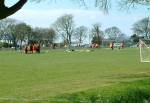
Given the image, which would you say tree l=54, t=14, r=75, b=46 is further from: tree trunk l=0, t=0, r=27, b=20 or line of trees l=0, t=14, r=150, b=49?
tree trunk l=0, t=0, r=27, b=20

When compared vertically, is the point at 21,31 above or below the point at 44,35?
above

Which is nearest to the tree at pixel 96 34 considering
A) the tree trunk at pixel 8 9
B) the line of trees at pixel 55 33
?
the line of trees at pixel 55 33

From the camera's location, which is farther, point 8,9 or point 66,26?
point 66,26

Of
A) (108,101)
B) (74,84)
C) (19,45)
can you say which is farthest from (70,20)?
(108,101)

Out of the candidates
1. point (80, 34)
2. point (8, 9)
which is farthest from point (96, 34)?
point (8, 9)

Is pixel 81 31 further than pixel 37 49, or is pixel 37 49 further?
pixel 81 31

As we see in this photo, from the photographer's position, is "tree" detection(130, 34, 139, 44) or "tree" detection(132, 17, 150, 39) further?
"tree" detection(130, 34, 139, 44)

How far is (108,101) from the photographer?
36.2 feet

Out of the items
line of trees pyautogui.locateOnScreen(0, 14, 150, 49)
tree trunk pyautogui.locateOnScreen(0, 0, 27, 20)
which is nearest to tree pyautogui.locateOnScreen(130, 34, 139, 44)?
line of trees pyautogui.locateOnScreen(0, 14, 150, 49)

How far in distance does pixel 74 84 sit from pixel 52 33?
123m

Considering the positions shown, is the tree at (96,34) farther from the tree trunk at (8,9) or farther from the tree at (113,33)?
the tree trunk at (8,9)

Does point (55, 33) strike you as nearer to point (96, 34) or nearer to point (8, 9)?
point (96, 34)

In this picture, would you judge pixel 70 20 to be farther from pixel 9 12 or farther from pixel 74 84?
pixel 9 12

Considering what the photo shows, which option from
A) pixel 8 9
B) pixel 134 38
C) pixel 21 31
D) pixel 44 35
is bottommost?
pixel 134 38
